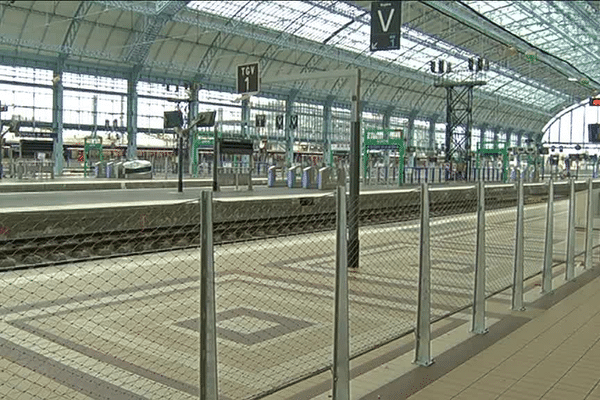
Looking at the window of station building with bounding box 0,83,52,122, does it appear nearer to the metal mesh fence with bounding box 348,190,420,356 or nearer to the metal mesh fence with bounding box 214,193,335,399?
the metal mesh fence with bounding box 214,193,335,399

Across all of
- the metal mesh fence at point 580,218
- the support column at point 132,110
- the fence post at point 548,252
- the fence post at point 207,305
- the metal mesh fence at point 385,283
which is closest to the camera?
the fence post at point 207,305

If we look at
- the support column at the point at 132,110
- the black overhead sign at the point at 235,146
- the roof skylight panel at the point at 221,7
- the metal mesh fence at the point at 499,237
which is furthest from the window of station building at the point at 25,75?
the metal mesh fence at the point at 499,237

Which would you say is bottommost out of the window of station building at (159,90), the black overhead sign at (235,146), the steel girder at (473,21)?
the black overhead sign at (235,146)

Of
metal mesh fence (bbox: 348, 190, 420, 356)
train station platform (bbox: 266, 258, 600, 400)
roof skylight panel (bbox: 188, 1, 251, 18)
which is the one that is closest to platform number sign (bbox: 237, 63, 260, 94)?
metal mesh fence (bbox: 348, 190, 420, 356)

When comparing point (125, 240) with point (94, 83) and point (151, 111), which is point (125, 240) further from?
point (151, 111)

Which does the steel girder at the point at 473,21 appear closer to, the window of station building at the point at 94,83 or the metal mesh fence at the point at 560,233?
the window of station building at the point at 94,83

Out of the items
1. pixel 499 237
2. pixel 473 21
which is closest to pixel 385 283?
pixel 499 237

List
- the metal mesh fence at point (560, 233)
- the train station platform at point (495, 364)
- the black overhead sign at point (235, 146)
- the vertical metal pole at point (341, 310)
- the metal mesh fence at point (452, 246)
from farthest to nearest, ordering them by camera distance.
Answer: the black overhead sign at point (235, 146) → the metal mesh fence at point (560, 233) → the metal mesh fence at point (452, 246) → the train station platform at point (495, 364) → the vertical metal pole at point (341, 310)

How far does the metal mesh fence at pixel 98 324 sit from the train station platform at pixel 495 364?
3.68 ft

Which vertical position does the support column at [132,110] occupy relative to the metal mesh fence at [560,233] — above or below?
above

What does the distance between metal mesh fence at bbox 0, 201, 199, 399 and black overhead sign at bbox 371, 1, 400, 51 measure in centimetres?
647

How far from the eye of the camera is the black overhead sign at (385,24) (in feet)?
43.7

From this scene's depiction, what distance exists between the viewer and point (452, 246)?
8734mm

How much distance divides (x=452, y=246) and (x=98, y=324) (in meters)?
4.86
